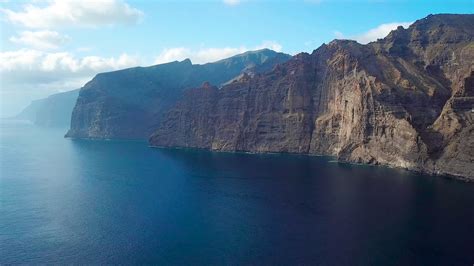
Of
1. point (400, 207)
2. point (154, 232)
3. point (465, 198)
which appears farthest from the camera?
point (465, 198)

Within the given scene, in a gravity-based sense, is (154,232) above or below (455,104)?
below

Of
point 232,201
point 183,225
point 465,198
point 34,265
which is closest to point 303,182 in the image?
point 232,201

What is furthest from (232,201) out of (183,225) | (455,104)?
(455,104)

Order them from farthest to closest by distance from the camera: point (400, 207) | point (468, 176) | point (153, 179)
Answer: point (153, 179)
point (468, 176)
point (400, 207)

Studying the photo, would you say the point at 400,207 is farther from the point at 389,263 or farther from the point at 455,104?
the point at 455,104

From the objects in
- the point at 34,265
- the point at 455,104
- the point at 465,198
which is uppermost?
the point at 455,104

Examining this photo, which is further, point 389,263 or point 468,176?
point 468,176

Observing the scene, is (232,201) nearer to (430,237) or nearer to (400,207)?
(400,207)
